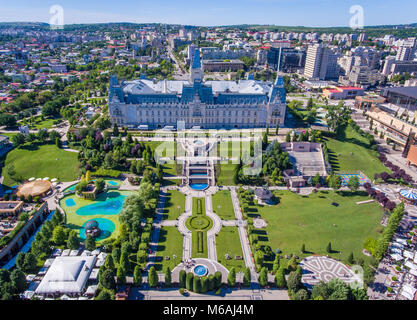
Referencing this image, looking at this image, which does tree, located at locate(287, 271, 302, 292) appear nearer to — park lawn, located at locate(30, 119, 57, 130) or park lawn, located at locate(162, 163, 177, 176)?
park lawn, located at locate(162, 163, 177, 176)

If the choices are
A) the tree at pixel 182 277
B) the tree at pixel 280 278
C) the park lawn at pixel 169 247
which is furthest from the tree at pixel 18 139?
the tree at pixel 280 278

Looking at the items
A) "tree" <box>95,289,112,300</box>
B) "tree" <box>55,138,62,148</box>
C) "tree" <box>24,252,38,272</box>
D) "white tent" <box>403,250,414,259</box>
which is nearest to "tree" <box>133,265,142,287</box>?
"tree" <box>95,289,112,300</box>

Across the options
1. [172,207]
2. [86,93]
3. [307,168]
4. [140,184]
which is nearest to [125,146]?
[140,184]

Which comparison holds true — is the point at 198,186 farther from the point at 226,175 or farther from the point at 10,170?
the point at 10,170

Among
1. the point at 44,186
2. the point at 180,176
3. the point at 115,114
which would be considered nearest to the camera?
the point at 44,186

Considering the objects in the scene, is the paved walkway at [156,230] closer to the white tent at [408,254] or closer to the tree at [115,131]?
the tree at [115,131]
